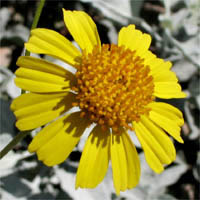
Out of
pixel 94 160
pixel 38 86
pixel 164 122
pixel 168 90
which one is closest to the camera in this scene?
pixel 38 86

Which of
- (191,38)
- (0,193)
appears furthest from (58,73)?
(191,38)

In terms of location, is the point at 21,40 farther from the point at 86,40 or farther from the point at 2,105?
the point at 86,40

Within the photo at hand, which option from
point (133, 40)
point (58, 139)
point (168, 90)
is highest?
point (133, 40)

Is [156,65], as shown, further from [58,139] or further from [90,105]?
[58,139]

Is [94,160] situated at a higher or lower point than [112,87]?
lower

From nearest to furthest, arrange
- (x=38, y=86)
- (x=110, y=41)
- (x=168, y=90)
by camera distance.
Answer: (x=38, y=86) → (x=168, y=90) → (x=110, y=41)

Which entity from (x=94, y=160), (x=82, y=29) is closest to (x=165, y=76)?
(x=82, y=29)

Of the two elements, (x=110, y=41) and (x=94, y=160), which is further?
(x=110, y=41)
